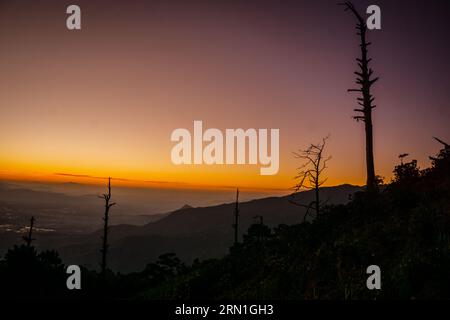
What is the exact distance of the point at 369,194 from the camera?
49.9ft

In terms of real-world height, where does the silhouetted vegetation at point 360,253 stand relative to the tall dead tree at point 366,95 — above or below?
below

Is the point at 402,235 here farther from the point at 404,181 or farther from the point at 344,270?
the point at 404,181

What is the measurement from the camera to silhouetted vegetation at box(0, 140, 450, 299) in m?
8.43

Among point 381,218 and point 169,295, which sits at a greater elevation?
point 381,218

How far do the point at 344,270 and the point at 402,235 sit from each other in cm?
219

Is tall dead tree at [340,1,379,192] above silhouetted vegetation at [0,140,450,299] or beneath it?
above

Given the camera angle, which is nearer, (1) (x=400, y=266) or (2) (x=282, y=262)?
(1) (x=400, y=266)

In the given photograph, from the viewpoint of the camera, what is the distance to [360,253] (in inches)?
418

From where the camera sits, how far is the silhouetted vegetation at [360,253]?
27.7ft

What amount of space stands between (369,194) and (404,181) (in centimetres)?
158
